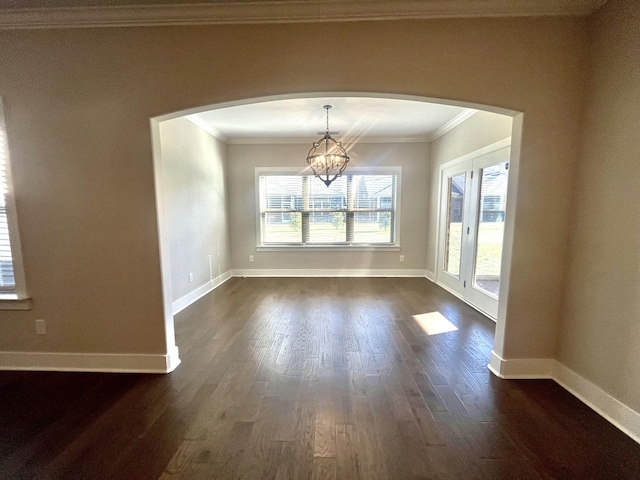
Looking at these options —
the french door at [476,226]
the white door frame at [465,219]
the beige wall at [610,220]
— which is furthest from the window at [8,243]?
the french door at [476,226]

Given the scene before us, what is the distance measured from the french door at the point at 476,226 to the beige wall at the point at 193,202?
395cm

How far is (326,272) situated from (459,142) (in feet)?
10.6

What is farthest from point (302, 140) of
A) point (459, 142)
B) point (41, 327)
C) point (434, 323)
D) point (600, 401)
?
point (600, 401)

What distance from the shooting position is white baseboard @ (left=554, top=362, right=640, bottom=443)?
5.38 feet

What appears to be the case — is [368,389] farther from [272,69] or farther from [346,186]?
[346,186]

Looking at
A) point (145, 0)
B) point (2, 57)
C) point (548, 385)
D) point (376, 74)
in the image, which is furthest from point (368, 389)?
point (2, 57)

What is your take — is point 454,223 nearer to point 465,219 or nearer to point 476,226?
point 465,219

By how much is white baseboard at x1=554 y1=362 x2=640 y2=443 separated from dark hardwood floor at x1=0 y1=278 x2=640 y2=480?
2.5 inches

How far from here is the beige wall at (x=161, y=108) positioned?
6.45 ft

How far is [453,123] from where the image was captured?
4297 millimetres

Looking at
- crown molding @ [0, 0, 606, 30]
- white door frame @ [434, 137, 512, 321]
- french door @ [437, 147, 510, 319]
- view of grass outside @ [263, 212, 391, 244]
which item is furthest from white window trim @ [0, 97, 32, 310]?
french door @ [437, 147, 510, 319]

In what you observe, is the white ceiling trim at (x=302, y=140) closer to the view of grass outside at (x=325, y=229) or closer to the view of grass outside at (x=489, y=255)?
the view of grass outside at (x=325, y=229)

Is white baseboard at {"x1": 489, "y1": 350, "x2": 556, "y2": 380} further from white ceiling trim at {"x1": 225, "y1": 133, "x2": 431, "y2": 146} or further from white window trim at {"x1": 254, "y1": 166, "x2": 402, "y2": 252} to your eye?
white ceiling trim at {"x1": 225, "y1": 133, "x2": 431, "y2": 146}

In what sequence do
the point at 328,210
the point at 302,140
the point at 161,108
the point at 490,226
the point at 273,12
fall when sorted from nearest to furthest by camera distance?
the point at 273,12, the point at 161,108, the point at 490,226, the point at 302,140, the point at 328,210
